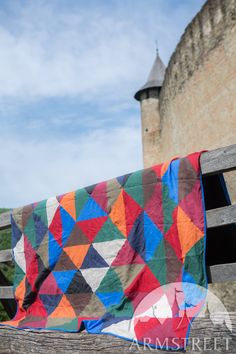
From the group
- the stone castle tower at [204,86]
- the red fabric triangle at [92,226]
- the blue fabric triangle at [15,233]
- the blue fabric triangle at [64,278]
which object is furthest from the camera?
the stone castle tower at [204,86]

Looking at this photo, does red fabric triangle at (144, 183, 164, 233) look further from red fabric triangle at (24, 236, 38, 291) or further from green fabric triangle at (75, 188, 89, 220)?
red fabric triangle at (24, 236, 38, 291)

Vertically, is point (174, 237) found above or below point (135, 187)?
below

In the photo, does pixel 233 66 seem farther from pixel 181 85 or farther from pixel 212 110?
pixel 181 85

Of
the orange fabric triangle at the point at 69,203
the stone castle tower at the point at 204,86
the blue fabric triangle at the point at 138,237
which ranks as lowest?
the blue fabric triangle at the point at 138,237

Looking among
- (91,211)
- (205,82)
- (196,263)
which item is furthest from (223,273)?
(205,82)

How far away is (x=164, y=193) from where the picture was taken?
2.59 metres

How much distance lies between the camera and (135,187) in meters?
2.74

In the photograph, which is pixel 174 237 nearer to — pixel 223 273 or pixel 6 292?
pixel 223 273

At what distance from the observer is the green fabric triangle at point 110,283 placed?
2.70 metres

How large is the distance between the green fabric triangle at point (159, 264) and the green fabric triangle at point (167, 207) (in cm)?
11

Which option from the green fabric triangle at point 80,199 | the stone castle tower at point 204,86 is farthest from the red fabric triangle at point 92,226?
the stone castle tower at point 204,86

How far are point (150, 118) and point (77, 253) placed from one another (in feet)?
43.7

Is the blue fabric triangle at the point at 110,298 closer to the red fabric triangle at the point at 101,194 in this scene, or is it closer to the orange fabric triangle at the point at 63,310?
the orange fabric triangle at the point at 63,310

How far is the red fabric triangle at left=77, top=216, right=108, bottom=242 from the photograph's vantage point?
290cm
